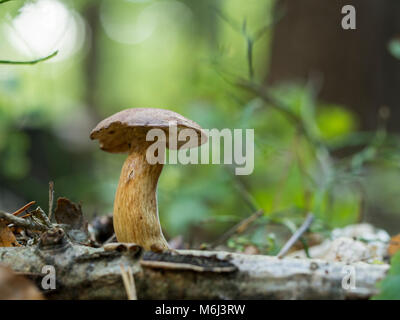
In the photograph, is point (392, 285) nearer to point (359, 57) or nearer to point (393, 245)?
point (393, 245)

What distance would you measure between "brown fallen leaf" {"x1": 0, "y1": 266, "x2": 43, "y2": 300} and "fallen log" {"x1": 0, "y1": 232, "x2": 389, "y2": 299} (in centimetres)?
16

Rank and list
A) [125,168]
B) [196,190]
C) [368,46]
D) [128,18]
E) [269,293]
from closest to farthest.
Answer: [269,293]
[125,168]
[196,190]
[368,46]
[128,18]

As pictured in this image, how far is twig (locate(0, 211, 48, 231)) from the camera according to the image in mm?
1047

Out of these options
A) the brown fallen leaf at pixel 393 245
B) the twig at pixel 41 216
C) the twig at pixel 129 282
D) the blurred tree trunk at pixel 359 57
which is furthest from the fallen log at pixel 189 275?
the blurred tree trunk at pixel 359 57

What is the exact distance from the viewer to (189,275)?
921mm

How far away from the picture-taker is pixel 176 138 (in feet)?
4.78

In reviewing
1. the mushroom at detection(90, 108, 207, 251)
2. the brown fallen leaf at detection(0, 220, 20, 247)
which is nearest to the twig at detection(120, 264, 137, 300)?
the mushroom at detection(90, 108, 207, 251)

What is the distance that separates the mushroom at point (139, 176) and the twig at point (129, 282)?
225mm

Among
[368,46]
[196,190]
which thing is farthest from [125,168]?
[368,46]

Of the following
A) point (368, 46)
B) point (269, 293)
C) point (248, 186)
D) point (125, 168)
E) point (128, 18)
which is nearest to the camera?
Result: point (269, 293)

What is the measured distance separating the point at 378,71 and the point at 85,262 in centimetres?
488

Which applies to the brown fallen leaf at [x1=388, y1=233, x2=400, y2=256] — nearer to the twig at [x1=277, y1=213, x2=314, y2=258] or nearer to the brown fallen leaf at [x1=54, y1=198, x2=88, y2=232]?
the twig at [x1=277, y1=213, x2=314, y2=258]

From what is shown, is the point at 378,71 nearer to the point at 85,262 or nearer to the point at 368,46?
the point at 368,46

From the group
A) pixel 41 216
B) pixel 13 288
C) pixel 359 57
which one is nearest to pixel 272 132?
pixel 359 57
